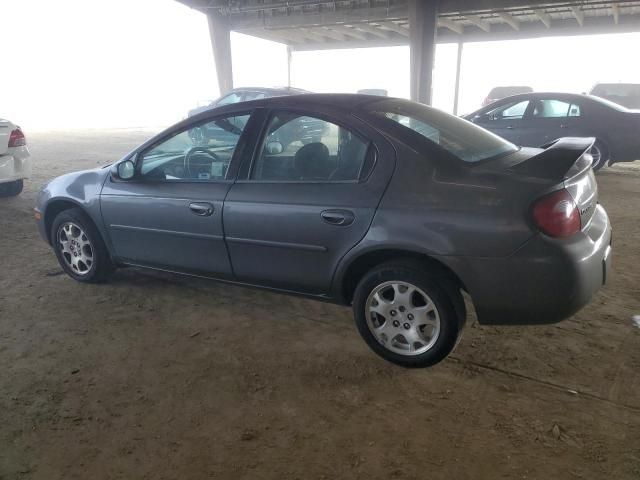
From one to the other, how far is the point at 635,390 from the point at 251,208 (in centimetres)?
232

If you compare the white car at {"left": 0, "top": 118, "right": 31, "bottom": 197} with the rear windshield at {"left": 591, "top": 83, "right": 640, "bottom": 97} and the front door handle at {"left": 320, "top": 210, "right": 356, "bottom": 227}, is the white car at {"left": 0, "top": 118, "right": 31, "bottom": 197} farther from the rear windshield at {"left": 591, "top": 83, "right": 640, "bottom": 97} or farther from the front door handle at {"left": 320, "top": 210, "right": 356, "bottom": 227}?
the rear windshield at {"left": 591, "top": 83, "right": 640, "bottom": 97}

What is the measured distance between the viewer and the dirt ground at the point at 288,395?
2.16 m

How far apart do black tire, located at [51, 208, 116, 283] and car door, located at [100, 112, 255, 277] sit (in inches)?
8.0

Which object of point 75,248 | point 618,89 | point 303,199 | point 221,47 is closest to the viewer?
point 303,199

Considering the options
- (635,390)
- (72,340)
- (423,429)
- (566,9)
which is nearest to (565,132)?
(635,390)

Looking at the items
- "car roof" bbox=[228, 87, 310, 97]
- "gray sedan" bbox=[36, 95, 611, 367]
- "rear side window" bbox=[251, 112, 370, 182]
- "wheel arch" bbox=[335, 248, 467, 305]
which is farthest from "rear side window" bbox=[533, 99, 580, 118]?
"wheel arch" bbox=[335, 248, 467, 305]

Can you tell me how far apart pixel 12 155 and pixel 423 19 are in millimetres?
13550

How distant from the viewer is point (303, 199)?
2.92m

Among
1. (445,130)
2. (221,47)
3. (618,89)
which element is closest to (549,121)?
(445,130)

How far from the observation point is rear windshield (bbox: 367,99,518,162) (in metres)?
2.89

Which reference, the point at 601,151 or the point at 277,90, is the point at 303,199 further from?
the point at 277,90

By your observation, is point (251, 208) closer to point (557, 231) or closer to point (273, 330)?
point (273, 330)

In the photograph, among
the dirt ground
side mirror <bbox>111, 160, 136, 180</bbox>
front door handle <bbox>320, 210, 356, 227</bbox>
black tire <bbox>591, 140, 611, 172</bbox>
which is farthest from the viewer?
black tire <bbox>591, 140, 611, 172</bbox>

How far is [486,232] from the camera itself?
8.09ft
